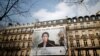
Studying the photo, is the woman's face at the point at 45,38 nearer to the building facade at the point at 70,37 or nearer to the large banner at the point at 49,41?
the large banner at the point at 49,41

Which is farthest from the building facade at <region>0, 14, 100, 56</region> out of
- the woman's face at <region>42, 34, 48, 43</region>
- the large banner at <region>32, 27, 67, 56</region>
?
the woman's face at <region>42, 34, 48, 43</region>

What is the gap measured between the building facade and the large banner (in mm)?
1673

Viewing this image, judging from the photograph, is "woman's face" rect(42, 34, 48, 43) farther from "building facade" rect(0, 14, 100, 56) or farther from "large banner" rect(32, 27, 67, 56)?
"building facade" rect(0, 14, 100, 56)

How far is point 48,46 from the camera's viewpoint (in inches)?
1230

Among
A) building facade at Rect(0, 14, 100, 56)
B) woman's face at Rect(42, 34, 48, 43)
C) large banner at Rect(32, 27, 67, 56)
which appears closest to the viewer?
building facade at Rect(0, 14, 100, 56)

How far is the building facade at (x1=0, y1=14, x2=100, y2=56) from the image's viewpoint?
29.8 meters

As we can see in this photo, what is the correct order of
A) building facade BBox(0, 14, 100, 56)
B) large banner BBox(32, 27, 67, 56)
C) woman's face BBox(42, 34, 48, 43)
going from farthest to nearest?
woman's face BBox(42, 34, 48, 43) < large banner BBox(32, 27, 67, 56) < building facade BBox(0, 14, 100, 56)

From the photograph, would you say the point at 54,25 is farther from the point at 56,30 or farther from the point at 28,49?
the point at 28,49

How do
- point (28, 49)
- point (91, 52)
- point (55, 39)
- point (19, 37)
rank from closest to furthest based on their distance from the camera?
point (91, 52) < point (55, 39) < point (28, 49) < point (19, 37)

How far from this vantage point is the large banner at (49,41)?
98.1 feet

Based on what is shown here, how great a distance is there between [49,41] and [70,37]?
5331mm

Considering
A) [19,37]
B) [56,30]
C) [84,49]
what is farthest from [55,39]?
[19,37]

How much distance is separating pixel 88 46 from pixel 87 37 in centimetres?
223

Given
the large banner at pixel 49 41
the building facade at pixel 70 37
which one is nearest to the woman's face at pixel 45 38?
the large banner at pixel 49 41
